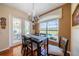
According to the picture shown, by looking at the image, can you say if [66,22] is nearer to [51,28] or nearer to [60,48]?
[51,28]

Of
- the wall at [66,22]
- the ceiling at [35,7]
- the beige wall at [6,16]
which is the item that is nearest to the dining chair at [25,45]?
the beige wall at [6,16]

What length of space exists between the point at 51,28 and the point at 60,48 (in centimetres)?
33

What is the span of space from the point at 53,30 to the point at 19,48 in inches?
22.3

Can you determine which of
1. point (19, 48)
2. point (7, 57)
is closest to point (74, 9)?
point (19, 48)

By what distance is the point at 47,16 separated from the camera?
1.57 m

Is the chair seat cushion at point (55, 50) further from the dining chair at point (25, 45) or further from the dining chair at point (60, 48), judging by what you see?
the dining chair at point (25, 45)

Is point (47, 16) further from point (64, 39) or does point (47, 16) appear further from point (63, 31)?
point (64, 39)

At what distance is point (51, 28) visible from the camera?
62.6 inches

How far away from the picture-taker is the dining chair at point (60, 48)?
155 cm

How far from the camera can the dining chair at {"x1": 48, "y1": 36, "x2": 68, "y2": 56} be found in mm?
1555

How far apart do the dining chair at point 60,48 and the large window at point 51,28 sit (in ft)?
0.32

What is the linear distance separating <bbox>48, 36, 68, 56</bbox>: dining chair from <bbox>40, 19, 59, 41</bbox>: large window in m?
0.10

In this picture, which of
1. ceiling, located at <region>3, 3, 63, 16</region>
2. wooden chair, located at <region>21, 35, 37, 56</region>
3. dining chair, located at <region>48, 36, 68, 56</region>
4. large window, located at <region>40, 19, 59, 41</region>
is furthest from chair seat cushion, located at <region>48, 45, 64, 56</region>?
ceiling, located at <region>3, 3, 63, 16</region>

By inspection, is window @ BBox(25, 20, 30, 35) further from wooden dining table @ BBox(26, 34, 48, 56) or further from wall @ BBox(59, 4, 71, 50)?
wall @ BBox(59, 4, 71, 50)
